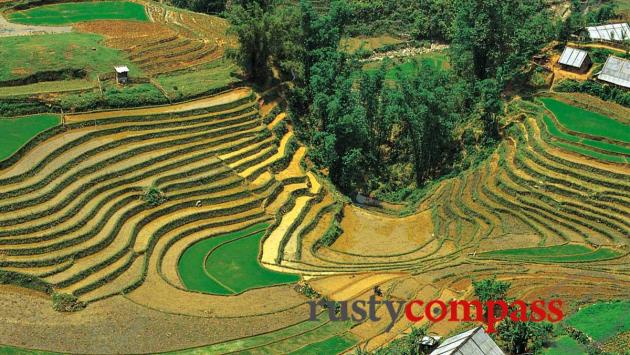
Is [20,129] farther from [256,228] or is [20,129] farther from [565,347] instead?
[565,347]

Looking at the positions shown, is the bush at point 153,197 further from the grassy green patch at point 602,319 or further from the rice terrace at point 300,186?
the grassy green patch at point 602,319

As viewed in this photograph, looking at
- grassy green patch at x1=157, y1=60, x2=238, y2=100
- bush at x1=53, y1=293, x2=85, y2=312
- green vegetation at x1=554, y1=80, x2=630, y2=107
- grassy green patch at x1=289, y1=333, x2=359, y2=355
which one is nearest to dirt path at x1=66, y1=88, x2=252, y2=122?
grassy green patch at x1=157, y1=60, x2=238, y2=100

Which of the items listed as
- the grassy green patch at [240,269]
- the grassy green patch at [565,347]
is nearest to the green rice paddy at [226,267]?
the grassy green patch at [240,269]

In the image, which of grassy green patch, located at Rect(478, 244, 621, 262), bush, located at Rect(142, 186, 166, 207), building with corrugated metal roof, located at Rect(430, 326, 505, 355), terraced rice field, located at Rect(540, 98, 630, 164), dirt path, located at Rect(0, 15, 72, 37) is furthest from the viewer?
dirt path, located at Rect(0, 15, 72, 37)

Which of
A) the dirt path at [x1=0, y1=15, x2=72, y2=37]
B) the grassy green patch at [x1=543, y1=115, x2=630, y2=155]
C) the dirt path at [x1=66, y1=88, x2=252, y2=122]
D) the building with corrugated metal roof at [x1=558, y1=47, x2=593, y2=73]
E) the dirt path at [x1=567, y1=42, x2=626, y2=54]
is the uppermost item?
the dirt path at [x1=567, y1=42, x2=626, y2=54]

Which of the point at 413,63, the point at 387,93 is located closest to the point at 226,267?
the point at 387,93

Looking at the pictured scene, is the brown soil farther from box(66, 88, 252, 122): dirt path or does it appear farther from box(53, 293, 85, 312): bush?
box(53, 293, 85, 312): bush
